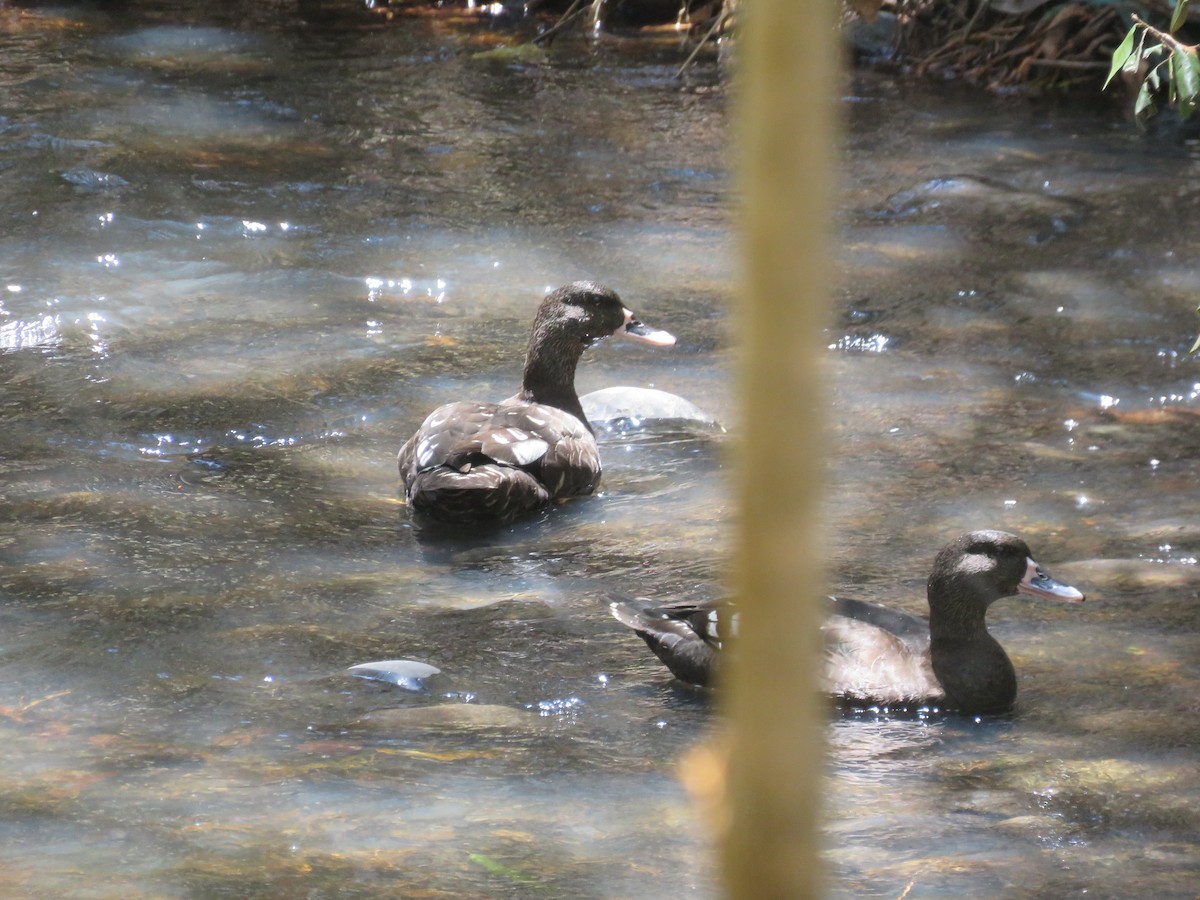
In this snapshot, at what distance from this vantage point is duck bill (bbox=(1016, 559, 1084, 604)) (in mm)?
4875

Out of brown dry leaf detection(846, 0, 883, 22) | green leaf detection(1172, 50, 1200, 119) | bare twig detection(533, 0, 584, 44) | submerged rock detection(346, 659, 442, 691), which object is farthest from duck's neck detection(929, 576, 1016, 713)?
bare twig detection(533, 0, 584, 44)

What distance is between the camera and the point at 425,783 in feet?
12.4

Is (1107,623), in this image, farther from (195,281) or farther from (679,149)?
(679,149)

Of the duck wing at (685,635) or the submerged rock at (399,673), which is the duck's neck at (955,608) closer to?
the duck wing at (685,635)

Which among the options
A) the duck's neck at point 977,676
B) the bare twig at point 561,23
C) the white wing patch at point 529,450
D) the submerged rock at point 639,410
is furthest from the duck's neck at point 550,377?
the bare twig at point 561,23

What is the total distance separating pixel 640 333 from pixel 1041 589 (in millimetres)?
2912

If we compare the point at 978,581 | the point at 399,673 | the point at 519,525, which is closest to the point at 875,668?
the point at 978,581

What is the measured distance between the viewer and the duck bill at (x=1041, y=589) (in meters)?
4.88

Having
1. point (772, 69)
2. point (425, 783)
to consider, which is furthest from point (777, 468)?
point (425, 783)

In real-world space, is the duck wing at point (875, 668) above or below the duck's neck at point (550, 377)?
below

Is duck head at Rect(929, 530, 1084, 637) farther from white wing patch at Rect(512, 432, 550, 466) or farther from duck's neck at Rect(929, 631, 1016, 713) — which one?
white wing patch at Rect(512, 432, 550, 466)

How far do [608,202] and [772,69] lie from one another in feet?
31.9

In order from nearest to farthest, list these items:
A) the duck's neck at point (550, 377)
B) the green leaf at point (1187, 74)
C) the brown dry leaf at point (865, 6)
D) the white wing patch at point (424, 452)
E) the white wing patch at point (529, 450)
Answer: the brown dry leaf at point (865, 6), the green leaf at point (1187, 74), the white wing patch at point (424, 452), the white wing patch at point (529, 450), the duck's neck at point (550, 377)

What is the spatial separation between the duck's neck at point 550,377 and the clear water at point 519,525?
31cm
